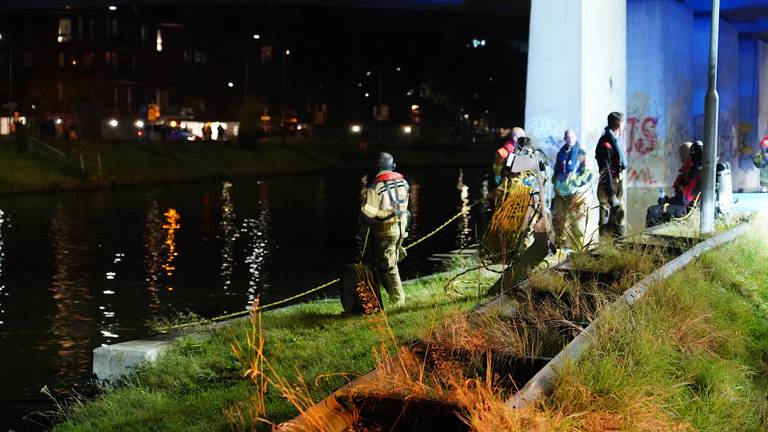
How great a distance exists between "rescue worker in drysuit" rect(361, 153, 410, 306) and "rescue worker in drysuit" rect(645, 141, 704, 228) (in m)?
6.63

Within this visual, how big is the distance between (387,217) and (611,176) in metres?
6.11

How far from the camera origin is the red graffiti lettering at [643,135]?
1136 inches

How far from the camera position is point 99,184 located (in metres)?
45.3

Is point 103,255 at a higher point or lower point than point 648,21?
lower

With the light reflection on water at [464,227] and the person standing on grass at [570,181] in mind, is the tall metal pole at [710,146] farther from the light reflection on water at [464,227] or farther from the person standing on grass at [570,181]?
the light reflection on water at [464,227]

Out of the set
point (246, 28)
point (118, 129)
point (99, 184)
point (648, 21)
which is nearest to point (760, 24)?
point (648, 21)

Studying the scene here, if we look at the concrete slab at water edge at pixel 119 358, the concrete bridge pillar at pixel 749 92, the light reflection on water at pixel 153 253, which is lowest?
the light reflection on water at pixel 153 253

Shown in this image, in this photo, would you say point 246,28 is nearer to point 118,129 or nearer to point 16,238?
point 118,129

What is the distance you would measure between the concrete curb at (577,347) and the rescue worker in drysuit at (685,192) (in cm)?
512

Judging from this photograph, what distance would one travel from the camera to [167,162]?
53906 millimetres

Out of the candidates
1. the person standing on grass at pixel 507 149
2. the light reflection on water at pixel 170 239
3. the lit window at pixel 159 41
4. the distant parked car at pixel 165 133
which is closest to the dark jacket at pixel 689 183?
the person standing on grass at pixel 507 149

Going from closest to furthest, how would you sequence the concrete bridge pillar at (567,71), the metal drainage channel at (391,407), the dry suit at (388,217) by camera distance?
the metal drainage channel at (391,407) < the dry suit at (388,217) < the concrete bridge pillar at (567,71)

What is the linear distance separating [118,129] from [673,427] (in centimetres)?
8275

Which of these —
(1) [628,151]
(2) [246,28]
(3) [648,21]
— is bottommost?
(1) [628,151]
